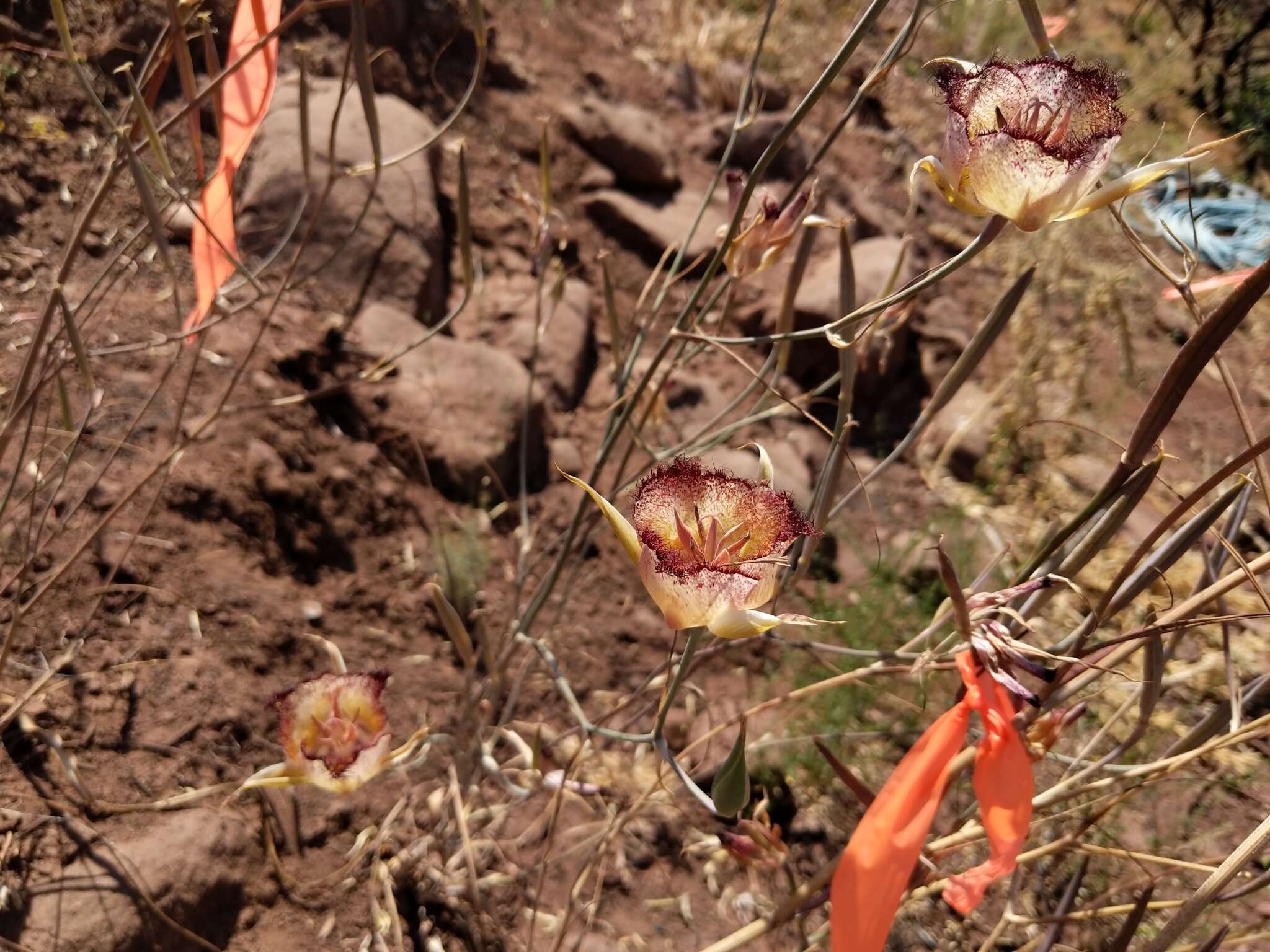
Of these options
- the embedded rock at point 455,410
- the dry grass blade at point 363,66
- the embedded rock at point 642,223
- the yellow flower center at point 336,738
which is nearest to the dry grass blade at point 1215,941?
the yellow flower center at point 336,738

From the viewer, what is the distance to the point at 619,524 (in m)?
0.56

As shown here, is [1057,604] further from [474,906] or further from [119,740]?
[119,740]

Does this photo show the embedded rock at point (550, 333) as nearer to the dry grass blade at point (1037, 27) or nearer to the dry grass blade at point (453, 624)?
the dry grass blade at point (453, 624)

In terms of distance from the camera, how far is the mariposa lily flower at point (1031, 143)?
1.98 ft

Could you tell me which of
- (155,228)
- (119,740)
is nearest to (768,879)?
(119,740)

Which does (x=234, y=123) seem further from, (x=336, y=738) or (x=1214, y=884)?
(x=1214, y=884)

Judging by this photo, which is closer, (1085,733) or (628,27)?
(1085,733)

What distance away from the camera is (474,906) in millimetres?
1200

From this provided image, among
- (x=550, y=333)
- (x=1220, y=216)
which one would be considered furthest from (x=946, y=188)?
(x=1220, y=216)

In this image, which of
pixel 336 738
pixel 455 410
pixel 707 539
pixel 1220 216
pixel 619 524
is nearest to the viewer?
pixel 619 524

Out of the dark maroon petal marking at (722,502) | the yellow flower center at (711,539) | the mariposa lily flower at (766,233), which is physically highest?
the mariposa lily flower at (766,233)

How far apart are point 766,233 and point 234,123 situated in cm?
54

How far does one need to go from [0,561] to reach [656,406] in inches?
38.5

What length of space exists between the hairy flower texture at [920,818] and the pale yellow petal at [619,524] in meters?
0.23
